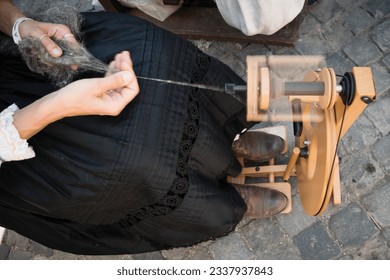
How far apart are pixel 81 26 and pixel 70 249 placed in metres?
0.98

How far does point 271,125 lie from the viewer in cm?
240

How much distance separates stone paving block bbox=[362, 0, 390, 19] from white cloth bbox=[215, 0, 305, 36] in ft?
1.66

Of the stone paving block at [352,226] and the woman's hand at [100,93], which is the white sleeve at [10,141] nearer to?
the woman's hand at [100,93]

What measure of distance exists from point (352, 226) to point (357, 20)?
1266mm

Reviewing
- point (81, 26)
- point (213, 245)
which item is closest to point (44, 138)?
point (81, 26)

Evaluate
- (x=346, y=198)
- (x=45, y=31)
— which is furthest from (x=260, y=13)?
(x=45, y=31)

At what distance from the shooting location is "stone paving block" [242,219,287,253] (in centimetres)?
219

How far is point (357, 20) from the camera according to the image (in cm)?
251

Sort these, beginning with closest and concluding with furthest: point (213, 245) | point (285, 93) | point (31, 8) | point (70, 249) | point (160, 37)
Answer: point (285, 93) < point (160, 37) < point (70, 249) < point (213, 245) < point (31, 8)

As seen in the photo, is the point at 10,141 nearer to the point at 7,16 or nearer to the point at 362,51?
the point at 7,16

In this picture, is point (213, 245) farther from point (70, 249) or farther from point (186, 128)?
point (186, 128)

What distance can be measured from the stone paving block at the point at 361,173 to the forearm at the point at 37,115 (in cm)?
161

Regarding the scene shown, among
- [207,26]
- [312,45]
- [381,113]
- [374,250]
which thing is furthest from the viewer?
[207,26]

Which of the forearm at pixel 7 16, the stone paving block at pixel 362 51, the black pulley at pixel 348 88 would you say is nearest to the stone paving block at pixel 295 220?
the stone paving block at pixel 362 51
